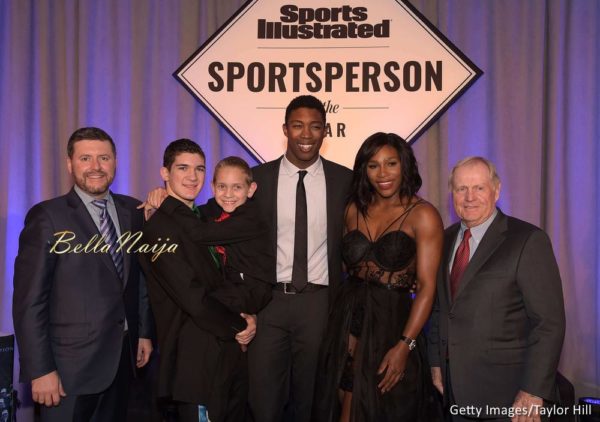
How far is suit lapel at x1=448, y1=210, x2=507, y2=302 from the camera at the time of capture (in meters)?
2.52

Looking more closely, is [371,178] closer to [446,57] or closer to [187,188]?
[187,188]

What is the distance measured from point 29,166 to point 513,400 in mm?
3897

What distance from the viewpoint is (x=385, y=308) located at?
266cm

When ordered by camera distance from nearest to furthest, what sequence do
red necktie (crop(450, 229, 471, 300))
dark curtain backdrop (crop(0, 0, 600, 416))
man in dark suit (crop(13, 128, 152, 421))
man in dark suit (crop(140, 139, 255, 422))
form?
man in dark suit (crop(140, 139, 255, 422))
man in dark suit (crop(13, 128, 152, 421))
red necktie (crop(450, 229, 471, 300))
dark curtain backdrop (crop(0, 0, 600, 416))

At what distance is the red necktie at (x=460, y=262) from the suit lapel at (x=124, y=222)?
5.06 ft

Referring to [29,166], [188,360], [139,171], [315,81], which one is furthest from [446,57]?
[29,166]

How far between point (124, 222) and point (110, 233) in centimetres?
11

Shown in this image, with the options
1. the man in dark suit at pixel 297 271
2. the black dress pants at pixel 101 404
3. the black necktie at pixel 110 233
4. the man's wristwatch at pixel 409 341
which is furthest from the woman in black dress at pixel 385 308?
the black necktie at pixel 110 233

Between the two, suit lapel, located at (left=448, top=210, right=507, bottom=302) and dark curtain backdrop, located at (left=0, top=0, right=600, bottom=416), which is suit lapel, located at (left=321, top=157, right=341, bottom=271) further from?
dark curtain backdrop, located at (left=0, top=0, right=600, bottom=416)

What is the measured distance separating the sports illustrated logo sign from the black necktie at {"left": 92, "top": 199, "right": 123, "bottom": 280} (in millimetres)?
1765

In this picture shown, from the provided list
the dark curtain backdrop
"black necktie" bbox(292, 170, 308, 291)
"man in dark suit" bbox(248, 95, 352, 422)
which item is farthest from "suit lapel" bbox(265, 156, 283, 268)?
the dark curtain backdrop

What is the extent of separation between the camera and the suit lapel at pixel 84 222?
265cm

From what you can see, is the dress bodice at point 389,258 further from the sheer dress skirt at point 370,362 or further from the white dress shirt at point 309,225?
the white dress shirt at point 309,225

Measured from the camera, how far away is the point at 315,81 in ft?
14.3
